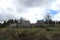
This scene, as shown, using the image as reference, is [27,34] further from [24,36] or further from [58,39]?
[58,39]

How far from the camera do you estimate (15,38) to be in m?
22.6

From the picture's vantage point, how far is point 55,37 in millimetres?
27812

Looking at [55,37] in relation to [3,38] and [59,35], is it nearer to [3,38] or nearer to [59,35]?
[59,35]

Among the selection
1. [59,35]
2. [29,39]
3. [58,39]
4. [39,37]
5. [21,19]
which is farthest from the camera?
[21,19]

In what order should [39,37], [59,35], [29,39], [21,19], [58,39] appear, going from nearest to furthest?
[29,39] < [39,37] < [58,39] < [59,35] < [21,19]

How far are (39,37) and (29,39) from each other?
89.1 inches

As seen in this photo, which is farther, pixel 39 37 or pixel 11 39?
pixel 39 37

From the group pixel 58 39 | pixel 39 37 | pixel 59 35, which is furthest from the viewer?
pixel 59 35

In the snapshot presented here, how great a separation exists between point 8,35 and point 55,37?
25.7 ft

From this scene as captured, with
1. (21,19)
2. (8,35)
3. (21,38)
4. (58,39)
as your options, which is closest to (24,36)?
(21,38)

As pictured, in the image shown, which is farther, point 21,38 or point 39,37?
point 39,37

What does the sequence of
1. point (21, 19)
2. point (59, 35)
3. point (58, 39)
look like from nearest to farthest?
point (58, 39) → point (59, 35) → point (21, 19)

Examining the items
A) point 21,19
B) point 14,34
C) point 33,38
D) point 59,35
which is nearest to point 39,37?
point 33,38

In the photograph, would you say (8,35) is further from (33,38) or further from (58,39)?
(58,39)
